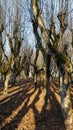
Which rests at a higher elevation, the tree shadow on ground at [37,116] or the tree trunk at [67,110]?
the tree trunk at [67,110]

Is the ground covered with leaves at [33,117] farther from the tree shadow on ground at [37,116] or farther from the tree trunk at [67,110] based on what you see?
the tree trunk at [67,110]

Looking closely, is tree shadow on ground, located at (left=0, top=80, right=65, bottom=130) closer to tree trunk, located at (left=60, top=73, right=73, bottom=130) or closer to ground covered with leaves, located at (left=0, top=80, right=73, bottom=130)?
ground covered with leaves, located at (left=0, top=80, right=73, bottom=130)

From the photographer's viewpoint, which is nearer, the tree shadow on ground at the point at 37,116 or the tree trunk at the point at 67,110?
the tree trunk at the point at 67,110

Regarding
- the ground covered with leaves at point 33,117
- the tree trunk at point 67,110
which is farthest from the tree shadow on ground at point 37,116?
the tree trunk at point 67,110

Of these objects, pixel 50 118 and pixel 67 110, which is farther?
pixel 50 118

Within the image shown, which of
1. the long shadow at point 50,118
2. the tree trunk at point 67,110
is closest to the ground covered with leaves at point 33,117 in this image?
the long shadow at point 50,118

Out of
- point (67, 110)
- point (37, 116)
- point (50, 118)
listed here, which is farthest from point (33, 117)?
point (67, 110)

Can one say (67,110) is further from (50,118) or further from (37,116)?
(37,116)

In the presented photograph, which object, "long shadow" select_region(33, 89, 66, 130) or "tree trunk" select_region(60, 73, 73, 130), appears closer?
"tree trunk" select_region(60, 73, 73, 130)

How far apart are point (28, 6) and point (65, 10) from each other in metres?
2.62

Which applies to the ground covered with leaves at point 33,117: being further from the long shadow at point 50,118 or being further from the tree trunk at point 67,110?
the tree trunk at point 67,110

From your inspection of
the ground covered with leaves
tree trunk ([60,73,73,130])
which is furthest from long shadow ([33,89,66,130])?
tree trunk ([60,73,73,130])

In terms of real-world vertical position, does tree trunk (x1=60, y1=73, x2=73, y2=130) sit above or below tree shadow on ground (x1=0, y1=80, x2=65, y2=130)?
above

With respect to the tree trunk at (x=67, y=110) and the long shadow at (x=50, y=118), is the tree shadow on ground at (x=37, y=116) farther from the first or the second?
the tree trunk at (x=67, y=110)
